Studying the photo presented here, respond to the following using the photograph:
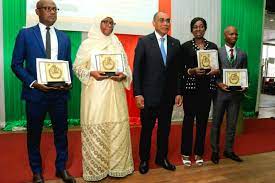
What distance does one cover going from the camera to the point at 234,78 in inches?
129

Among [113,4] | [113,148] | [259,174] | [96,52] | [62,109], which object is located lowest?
[259,174]

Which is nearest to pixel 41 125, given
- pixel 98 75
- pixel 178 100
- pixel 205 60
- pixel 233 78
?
pixel 98 75

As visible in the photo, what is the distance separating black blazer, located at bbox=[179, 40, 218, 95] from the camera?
3.11m

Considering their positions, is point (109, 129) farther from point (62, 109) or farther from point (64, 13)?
point (64, 13)

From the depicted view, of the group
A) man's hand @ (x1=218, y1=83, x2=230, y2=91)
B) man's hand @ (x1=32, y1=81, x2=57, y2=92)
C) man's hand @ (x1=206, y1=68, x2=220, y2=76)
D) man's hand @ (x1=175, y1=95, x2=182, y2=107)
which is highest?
man's hand @ (x1=206, y1=68, x2=220, y2=76)

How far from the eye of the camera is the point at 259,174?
3.08m

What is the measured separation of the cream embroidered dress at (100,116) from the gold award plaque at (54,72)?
228 millimetres

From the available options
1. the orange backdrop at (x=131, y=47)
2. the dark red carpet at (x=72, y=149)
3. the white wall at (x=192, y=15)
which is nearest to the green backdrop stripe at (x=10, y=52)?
the dark red carpet at (x=72, y=149)

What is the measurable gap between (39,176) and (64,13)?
2879 millimetres

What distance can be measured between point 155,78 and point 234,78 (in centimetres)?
93

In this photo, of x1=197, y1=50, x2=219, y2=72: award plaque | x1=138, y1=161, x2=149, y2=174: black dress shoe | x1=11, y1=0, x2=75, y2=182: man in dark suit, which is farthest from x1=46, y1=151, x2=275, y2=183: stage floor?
x1=197, y1=50, x2=219, y2=72: award plaque

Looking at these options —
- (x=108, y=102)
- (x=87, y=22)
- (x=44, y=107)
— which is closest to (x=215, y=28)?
(x=87, y=22)

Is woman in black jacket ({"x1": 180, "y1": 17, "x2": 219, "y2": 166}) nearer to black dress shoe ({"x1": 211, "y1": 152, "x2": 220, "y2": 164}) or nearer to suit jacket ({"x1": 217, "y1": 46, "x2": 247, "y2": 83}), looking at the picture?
suit jacket ({"x1": 217, "y1": 46, "x2": 247, "y2": 83})

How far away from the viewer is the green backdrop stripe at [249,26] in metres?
6.25
